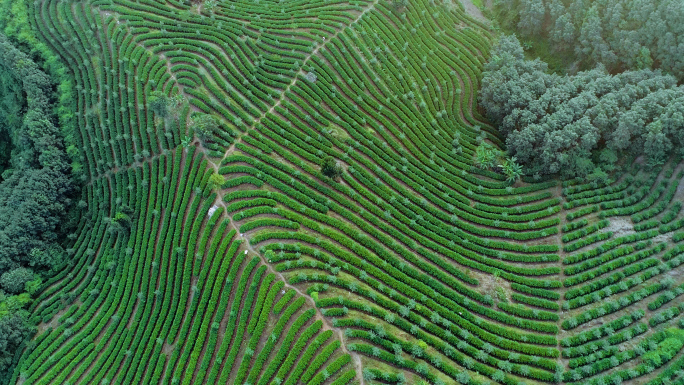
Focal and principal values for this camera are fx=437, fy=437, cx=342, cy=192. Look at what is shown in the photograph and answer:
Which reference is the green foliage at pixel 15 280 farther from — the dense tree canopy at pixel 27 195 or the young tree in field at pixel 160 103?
the young tree in field at pixel 160 103

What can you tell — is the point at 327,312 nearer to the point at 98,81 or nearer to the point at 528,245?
the point at 528,245

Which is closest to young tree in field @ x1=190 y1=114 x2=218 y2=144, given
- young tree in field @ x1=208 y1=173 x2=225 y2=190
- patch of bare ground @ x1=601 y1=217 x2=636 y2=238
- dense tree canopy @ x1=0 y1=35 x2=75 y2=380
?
young tree in field @ x1=208 y1=173 x2=225 y2=190

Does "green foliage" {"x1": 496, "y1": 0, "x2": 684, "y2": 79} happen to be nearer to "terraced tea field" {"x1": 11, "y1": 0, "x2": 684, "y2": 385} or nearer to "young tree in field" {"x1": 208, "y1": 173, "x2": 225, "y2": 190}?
"terraced tea field" {"x1": 11, "y1": 0, "x2": 684, "y2": 385}

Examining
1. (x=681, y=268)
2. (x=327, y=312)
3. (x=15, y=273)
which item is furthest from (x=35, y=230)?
(x=681, y=268)

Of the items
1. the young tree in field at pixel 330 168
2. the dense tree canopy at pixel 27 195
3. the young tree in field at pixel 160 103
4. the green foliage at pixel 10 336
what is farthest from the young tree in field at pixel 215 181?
the green foliage at pixel 10 336

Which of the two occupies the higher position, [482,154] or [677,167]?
[677,167]

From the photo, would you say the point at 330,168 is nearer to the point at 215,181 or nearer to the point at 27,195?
the point at 215,181

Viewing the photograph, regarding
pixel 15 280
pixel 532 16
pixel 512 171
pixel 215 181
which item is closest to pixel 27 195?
pixel 15 280
